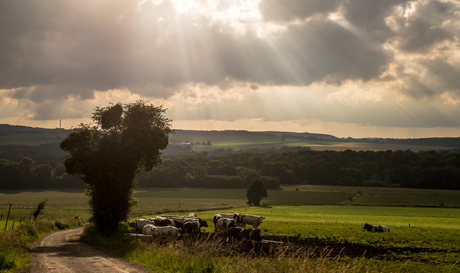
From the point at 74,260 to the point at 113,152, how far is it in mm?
13394

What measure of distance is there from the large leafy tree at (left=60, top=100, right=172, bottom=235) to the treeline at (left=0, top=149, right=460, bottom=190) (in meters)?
92.9

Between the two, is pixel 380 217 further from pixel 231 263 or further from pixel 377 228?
pixel 231 263

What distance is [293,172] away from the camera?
5374 inches

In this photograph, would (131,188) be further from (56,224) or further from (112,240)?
(56,224)

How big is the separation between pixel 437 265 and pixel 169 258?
14815 mm

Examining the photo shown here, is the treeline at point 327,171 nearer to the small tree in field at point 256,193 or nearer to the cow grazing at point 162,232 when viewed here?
the small tree in field at point 256,193

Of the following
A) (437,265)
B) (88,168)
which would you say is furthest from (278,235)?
(88,168)

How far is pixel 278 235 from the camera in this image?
30.5 metres

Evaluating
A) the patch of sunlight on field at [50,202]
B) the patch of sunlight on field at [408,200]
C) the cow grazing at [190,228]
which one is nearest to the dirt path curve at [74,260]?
the cow grazing at [190,228]

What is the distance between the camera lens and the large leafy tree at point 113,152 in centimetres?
3105

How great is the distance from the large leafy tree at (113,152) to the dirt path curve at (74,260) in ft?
22.6

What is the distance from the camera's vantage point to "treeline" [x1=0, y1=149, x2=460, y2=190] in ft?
405

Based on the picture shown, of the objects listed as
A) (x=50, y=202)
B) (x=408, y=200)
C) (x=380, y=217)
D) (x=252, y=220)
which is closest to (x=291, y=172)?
(x=408, y=200)

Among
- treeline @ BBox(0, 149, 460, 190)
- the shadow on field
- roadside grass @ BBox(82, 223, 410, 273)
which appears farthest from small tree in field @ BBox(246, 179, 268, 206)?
roadside grass @ BBox(82, 223, 410, 273)
